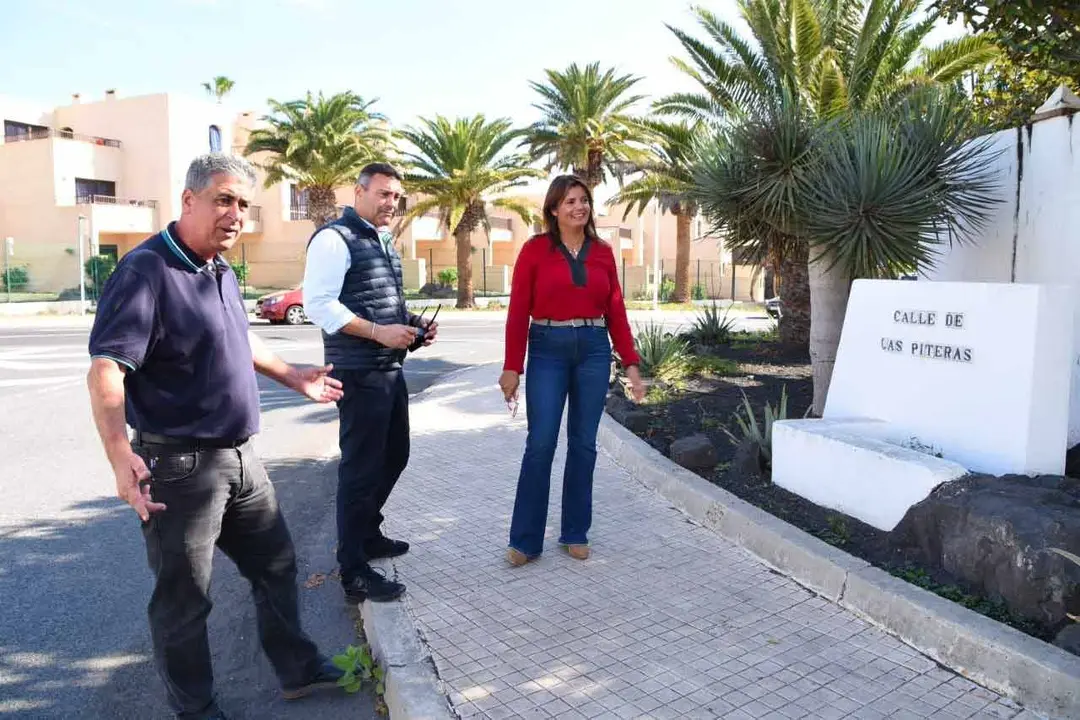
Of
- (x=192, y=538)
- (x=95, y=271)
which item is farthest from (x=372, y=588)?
(x=95, y=271)

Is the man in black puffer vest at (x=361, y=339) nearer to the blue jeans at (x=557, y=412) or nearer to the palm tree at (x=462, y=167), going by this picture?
the blue jeans at (x=557, y=412)

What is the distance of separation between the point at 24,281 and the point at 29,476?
2661cm

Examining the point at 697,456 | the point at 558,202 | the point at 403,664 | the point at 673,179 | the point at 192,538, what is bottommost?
the point at 403,664

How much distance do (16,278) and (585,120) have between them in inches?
790

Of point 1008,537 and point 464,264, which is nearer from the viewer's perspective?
point 1008,537

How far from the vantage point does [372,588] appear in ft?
12.5

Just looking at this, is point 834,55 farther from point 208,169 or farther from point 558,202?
point 208,169

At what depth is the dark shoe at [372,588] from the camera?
379cm

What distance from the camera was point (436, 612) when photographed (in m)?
3.76

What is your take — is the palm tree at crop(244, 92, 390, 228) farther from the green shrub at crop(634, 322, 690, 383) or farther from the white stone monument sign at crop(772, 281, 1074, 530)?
the white stone monument sign at crop(772, 281, 1074, 530)

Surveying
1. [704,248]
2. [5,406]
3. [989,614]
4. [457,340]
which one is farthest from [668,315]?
[704,248]

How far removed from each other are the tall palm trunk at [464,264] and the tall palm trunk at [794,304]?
1794 centimetres

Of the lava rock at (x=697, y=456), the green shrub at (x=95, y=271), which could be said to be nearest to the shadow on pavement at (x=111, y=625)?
the lava rock at (x=697, y=456)

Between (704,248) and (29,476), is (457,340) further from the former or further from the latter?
(704,248)
